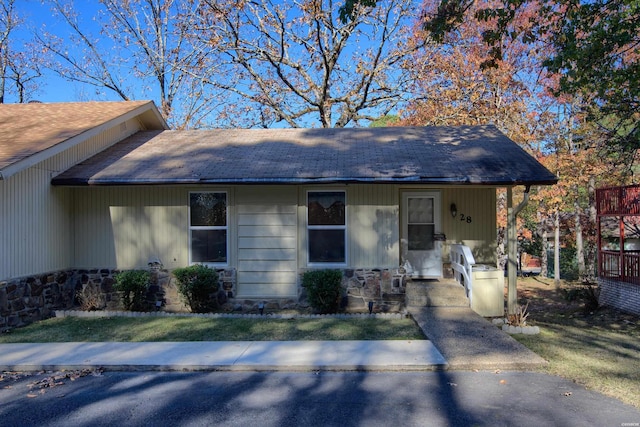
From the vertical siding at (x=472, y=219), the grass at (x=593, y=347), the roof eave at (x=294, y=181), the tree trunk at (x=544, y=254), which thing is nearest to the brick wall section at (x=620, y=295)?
the grass at (x=593, y=347)

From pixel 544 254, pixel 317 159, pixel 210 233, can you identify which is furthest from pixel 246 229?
pixel 544 254

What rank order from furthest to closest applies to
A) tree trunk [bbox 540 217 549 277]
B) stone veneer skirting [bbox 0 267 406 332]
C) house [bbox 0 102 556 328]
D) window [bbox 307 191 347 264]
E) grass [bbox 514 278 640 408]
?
tree trunk [bbox 540 217 549 277]
window [bbox 307 191 347 264]
house [bbox 0 102 556 328]
stone veneer skirting [bbox 0 267 406 332]
grass [bbox 514 278 640 408]

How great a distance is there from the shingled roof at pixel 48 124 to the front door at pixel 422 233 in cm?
722

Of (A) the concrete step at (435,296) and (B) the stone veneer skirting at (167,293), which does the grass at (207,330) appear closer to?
(B) the stone veneer skirting at (167,293)

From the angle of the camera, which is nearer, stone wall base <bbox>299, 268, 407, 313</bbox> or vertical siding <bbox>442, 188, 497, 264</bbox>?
stone wall base <bbox>299, 268, 407, 313</bbox>

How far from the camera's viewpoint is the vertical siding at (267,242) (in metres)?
9.55

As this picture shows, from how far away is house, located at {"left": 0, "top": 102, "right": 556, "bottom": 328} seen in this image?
9.02 m

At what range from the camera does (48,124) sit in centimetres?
1033

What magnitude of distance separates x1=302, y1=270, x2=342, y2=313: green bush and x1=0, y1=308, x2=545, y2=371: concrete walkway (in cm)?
212

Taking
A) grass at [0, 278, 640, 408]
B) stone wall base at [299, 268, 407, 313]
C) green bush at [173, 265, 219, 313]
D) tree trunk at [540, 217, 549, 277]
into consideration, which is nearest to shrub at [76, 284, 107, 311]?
grass at [0, 278, 640, 408]

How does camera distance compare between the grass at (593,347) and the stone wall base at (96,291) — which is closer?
the grass at (593,347)

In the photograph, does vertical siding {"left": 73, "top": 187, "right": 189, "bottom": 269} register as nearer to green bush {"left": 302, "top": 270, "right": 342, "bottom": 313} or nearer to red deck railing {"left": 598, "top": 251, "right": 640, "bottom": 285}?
green bush {"left": 302, "top": 270, "right": 342, "bottom": 313}

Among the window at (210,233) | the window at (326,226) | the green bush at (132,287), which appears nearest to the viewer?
the green bush at (132,287)

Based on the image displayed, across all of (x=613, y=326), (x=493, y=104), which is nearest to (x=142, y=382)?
(x=613, y=326)
